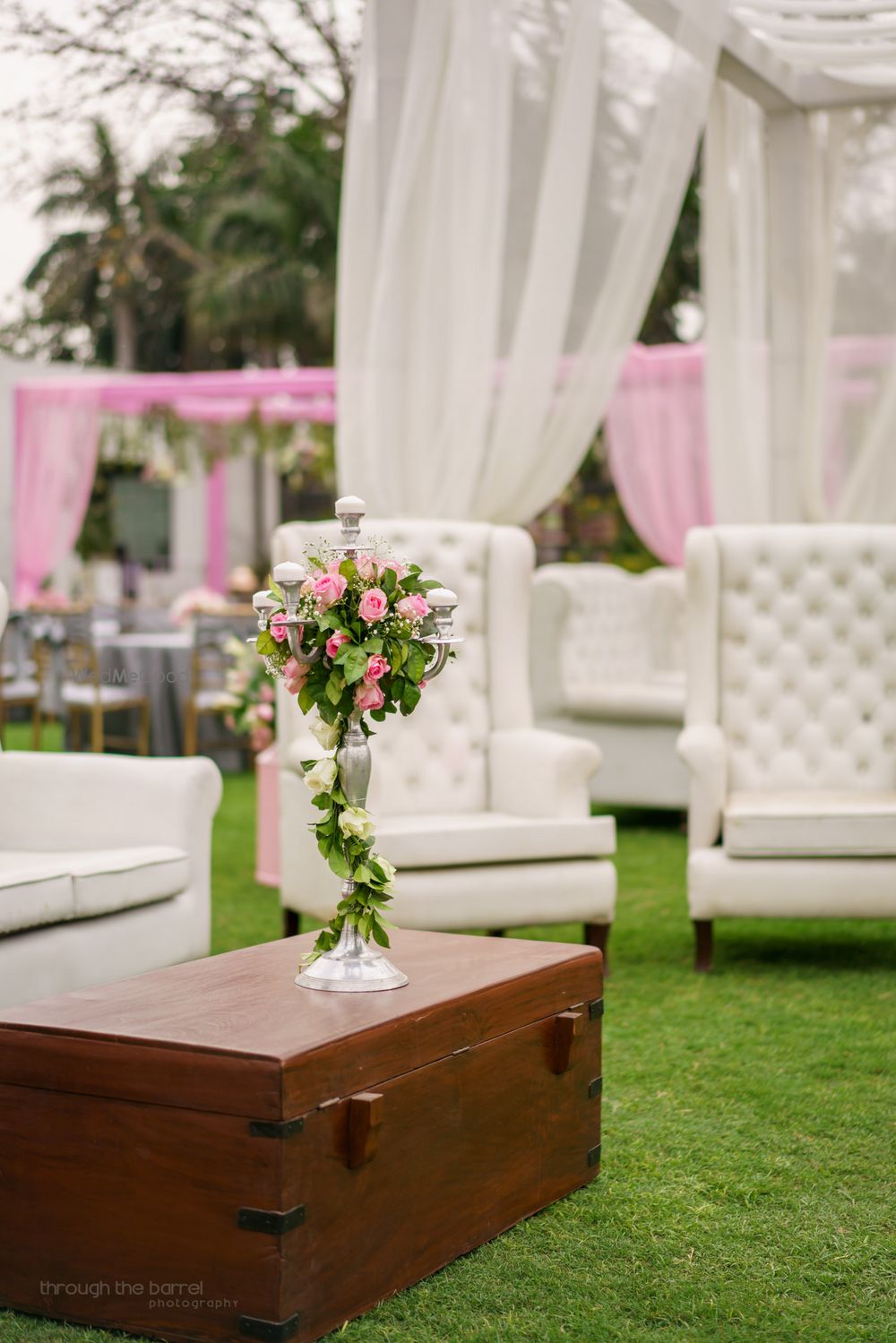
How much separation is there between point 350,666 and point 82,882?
1107 millimetres

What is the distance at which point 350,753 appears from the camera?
2.59m

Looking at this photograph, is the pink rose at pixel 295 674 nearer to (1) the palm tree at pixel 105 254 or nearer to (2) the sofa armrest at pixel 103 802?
(2) the sofa armrest at pixel 103 802

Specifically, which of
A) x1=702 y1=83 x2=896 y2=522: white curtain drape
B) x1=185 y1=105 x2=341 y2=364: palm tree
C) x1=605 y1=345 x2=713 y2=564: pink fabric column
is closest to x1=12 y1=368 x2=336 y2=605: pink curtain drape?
x1=605 y1=345 x2=713 y2=564: pink fabric column

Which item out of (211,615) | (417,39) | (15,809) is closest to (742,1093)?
(15,809)

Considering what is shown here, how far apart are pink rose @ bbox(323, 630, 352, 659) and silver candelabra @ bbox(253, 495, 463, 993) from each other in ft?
0.11

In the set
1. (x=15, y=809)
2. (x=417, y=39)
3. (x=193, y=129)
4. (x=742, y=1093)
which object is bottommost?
(x=742, y=1093)

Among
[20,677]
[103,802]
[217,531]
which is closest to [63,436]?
[20,677]

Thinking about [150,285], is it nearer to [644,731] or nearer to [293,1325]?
[644,731]

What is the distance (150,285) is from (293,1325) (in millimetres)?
20935

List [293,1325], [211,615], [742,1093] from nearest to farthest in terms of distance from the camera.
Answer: [293,1325] → [742,1093] → [211,615]

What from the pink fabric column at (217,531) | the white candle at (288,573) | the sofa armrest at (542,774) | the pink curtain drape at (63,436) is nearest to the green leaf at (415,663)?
the white candle at (288,573)

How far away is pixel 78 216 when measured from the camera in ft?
64.0

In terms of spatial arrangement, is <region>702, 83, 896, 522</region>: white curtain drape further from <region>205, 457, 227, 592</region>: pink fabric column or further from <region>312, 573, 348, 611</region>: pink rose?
<region>205, 457, 227, 592</region>: pink fabric column

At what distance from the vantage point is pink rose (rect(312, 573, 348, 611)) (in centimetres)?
248
